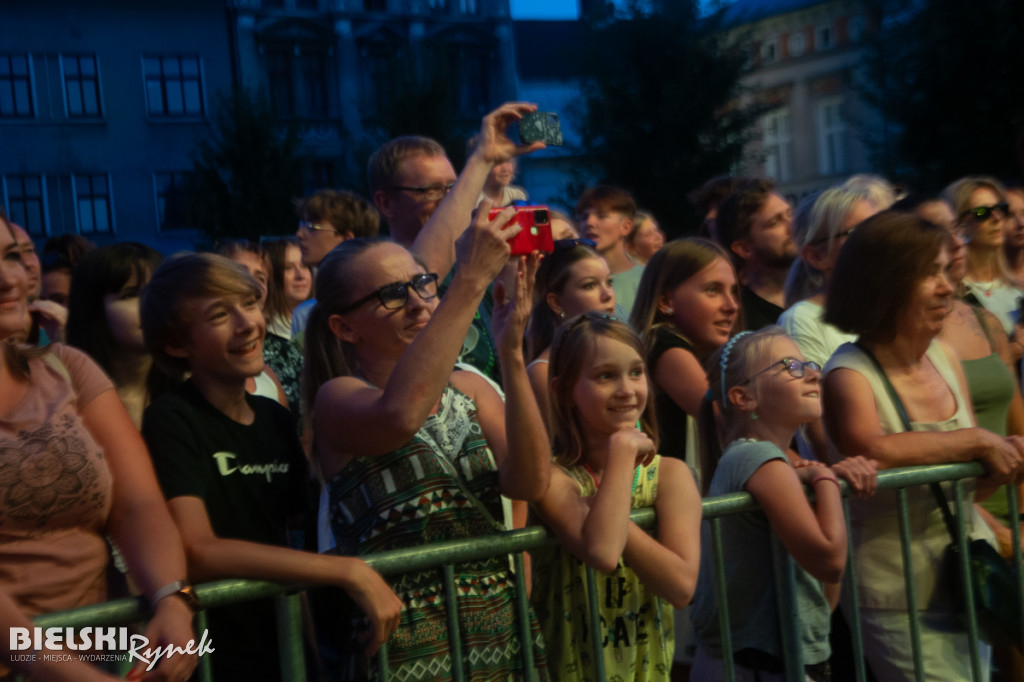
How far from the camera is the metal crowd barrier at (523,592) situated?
2328mm

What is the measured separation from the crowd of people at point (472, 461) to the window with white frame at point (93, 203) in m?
29.3

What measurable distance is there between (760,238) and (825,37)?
120 ft

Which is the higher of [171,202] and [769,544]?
[171,202]

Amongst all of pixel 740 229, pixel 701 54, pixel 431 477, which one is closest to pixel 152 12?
pixel 701 54

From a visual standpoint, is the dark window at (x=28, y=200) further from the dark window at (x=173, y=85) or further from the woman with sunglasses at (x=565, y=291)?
the woman with sunglasses at (x=565, y=291)

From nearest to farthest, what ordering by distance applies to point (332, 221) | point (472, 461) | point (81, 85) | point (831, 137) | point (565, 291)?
point (472, 461), point (565, 291), point (332, 221), point (81, 85), point (831, 137)

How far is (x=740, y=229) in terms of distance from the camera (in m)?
5.23

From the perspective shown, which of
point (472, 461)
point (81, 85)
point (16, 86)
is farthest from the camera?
point (81, 85)

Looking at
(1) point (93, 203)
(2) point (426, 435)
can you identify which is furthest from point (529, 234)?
(1) point (93, 203)

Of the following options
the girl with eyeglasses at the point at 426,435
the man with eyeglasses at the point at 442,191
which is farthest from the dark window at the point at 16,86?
the girl with eyeglasses at the point at 426,435

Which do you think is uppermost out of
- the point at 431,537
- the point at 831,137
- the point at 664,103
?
the point at 831,137

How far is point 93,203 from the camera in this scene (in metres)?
31.4

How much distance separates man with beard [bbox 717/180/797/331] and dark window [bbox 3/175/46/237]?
28.6 meters

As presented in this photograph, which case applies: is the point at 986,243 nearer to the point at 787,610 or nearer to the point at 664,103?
Result: the point at 787,610
